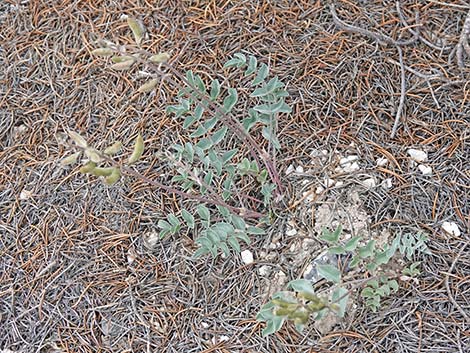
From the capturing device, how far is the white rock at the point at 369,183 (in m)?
1.72

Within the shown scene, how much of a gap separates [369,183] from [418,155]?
0.18 m

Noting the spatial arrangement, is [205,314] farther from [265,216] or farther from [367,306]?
[367,306]

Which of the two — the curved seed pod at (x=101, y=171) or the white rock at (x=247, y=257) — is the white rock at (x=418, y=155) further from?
the curved seed pod at (x=101, y=171)

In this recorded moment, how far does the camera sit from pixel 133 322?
172 cm

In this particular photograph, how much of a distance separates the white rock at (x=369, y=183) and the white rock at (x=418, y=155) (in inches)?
5.6

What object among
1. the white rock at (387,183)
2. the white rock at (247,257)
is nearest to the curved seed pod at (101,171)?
the white rock at (247,257)

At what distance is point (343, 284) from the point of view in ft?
4.60

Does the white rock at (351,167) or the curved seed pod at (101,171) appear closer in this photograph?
Answer: the curved seed pod at (101,171)

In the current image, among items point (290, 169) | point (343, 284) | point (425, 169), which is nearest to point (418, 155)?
point (425, 169)

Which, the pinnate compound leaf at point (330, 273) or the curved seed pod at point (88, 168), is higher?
the curved seed pod at point (88, 168)

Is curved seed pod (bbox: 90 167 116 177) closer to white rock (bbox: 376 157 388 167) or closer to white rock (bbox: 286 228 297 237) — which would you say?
white rock (bbox: 286 228 297 237)

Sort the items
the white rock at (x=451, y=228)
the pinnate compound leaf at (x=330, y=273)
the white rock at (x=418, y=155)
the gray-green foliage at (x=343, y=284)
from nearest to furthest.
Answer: the gray-green foliage at (x=343, y=284) → the pinnate compound leaf at (x=330, y=273) → the white rock at (x=451, y=228) → the white rock at (x=418, y=155)

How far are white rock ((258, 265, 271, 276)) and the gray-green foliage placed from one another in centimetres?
10

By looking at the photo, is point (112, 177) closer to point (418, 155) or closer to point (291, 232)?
point (291, 232)
